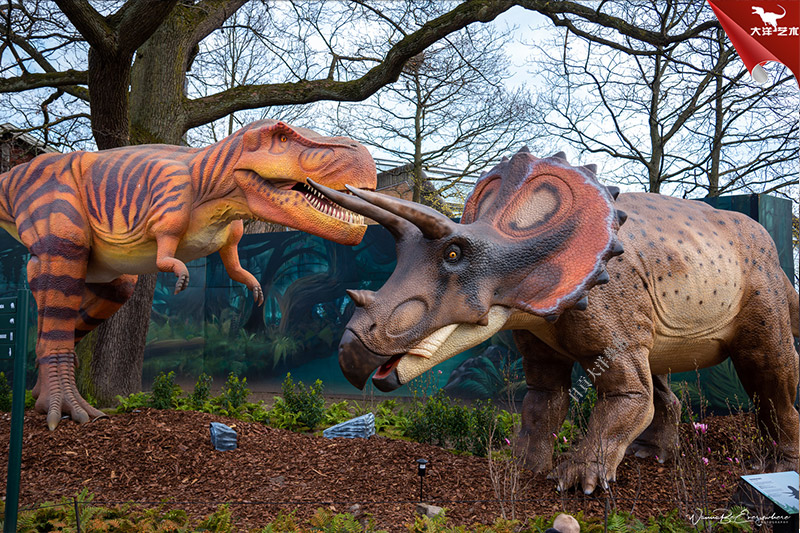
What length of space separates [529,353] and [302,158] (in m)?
1.79

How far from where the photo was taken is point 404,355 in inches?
99.5

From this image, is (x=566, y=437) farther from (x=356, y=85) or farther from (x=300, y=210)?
(x=356, y=85)

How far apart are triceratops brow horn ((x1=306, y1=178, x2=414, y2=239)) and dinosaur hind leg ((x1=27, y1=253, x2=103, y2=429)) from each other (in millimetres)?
2702

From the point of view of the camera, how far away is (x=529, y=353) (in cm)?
364

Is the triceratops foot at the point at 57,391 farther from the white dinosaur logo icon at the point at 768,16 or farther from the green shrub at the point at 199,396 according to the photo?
the white dinosaur logo icon at the point at 768,16

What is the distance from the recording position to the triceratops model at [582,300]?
8.46ft

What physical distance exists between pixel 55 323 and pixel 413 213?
3.13 m

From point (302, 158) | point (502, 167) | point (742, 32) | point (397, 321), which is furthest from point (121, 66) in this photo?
point (742, 32)

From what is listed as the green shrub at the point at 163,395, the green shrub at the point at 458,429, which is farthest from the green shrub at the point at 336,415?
the green shrub at the point at 163,395

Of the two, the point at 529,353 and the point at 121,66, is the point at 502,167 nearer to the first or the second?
the point at 529,353

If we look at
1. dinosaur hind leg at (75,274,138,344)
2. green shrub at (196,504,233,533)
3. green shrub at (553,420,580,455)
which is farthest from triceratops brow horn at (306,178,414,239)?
dinosaur hind leg at (75,274,138,344)

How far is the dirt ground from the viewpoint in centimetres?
329

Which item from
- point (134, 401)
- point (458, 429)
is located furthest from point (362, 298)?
point (134, 401)

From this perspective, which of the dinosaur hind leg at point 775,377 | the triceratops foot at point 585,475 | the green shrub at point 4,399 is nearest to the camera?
the triceratops foot at point 585,475
